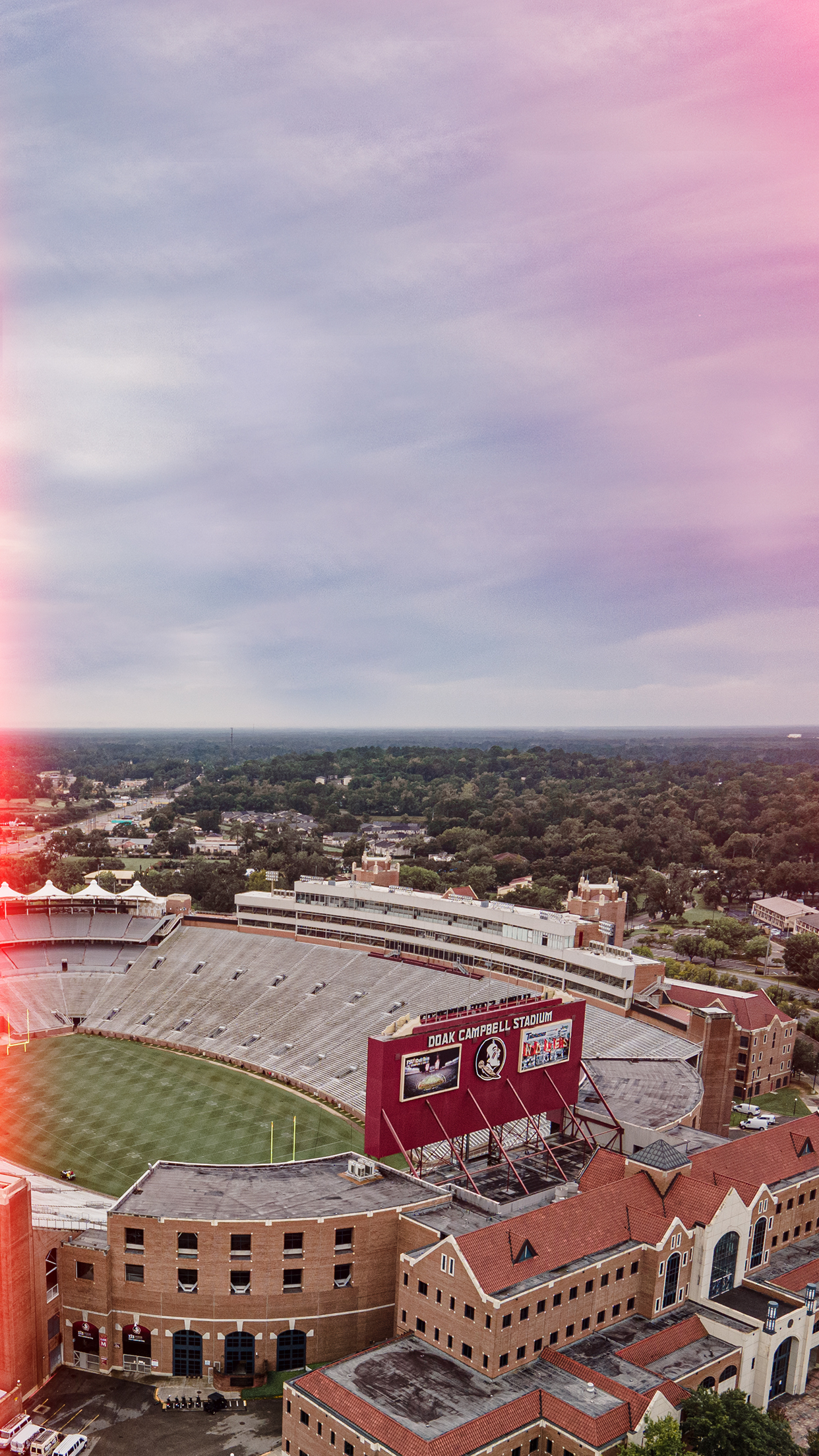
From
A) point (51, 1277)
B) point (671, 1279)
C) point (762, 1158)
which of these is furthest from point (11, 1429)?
point (762, 1158)

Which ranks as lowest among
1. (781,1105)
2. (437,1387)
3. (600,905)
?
(781,1105)

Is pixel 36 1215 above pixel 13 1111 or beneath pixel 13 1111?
above

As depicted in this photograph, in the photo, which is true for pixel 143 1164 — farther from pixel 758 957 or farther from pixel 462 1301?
pixel 758 957

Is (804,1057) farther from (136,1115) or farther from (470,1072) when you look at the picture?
(136,1115)

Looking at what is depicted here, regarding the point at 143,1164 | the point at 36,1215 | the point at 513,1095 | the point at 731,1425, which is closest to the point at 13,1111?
the point at 143,1164

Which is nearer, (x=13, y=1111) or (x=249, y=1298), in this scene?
(x=249, y=1298)

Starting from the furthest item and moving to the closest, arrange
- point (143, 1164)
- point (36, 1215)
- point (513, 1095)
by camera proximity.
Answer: point (143, 1164) < point (513, 1095) < point (36, 1215)

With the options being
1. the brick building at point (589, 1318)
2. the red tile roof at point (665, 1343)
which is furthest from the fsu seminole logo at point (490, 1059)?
the red tile roof at point (665, 1343)
